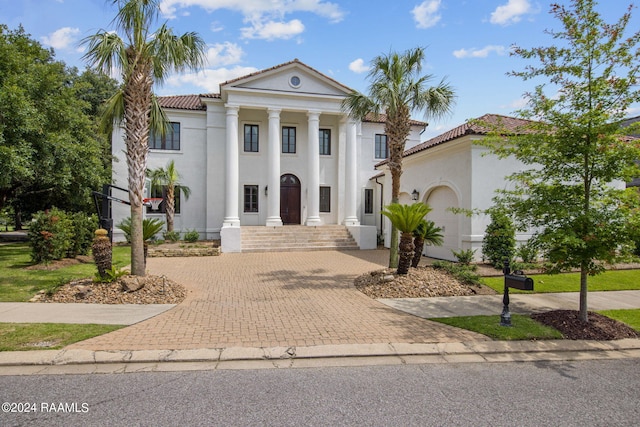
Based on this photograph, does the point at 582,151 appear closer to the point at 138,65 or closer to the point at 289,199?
the point at 138,65

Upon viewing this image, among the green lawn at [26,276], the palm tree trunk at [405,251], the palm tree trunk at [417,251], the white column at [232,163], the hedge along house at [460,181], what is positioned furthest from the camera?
the white column at [232,163]

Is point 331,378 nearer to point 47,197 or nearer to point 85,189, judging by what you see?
point 85,189

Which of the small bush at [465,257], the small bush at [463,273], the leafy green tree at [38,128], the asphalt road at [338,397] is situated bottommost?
the asphalt road at [338,397]

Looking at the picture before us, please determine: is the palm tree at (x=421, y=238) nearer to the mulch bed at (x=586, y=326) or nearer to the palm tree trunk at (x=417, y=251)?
the palm tree trunk at (x=417, y=251)

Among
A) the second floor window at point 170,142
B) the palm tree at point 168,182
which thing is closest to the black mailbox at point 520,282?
the palm tree at point 168,182

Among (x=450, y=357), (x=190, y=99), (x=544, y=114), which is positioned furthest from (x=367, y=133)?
(x=450, y=357)

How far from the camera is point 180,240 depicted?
20359mm

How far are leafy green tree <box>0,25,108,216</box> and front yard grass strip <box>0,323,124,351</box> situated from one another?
6.61 metres

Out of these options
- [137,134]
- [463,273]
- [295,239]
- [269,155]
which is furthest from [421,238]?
[269,155]

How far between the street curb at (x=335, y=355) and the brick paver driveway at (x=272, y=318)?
21 centimetres

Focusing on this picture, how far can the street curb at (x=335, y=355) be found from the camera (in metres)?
4.57

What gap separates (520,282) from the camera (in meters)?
5.76

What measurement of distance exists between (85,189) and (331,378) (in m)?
15.0

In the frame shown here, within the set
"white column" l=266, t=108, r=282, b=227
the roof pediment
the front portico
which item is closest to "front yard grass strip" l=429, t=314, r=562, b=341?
the front portico
